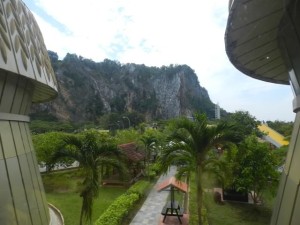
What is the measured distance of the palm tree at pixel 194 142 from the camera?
12.5 m

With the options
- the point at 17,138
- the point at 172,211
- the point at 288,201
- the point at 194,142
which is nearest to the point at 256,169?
the point at 172,211

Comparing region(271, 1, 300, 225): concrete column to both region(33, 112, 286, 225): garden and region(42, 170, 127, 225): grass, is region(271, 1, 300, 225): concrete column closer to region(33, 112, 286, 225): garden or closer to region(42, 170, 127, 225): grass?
region(33, 112, 286, 225): garden

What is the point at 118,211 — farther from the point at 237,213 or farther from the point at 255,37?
the point at 255,37

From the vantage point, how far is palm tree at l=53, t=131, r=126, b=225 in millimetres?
11320

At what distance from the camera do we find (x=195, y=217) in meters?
16.6

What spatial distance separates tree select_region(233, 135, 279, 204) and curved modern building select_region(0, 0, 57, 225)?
11.9m

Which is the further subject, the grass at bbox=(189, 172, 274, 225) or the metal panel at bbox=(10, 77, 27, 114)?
the grass at bbox=(189, 172, 274, 225)

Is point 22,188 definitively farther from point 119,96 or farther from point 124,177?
point 119,96

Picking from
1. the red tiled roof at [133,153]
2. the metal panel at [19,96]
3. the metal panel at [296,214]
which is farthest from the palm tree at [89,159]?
the red tiled roof at [133,153]

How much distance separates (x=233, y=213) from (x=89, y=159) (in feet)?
34.9

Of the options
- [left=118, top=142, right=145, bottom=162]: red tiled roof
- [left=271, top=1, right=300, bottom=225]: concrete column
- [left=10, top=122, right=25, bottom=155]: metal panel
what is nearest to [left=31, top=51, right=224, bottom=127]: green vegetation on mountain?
[left=118, top=142, right=145, bottom=162]: red tiled roof

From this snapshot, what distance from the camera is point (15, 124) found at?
9766 mm

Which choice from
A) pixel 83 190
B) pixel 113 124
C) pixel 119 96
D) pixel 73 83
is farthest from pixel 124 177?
pixel 119 96

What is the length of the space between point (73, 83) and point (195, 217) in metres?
123
